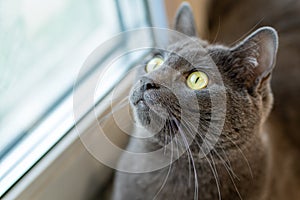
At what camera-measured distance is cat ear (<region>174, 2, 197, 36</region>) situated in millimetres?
1056

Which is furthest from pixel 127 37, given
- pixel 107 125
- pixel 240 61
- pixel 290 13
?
pixel 290 13

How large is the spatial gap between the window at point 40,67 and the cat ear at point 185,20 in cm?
15

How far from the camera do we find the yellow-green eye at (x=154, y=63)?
0.95m

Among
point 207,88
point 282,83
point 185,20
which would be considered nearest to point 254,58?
point 207,88

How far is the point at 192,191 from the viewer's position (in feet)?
3.18

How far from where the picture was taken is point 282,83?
1.32m

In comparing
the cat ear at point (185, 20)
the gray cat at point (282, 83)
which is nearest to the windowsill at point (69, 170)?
the cat ear at point (185, 20)

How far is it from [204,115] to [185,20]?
289 mm

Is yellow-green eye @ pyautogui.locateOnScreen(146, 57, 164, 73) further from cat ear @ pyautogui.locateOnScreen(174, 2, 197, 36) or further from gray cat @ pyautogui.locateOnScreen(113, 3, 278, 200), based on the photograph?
cat ear @ pyautogui.locateOnScreen(174, 2, 197, 36)

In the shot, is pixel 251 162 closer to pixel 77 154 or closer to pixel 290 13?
pixel 77 154

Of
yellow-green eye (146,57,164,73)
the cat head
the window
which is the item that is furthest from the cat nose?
the window

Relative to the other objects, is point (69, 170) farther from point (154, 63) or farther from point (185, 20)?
point (185, 20)

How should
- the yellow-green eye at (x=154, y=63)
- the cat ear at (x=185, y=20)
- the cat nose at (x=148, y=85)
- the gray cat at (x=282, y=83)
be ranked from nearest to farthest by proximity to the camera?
the cat nose at (x=148, y=85), the yellow-green eye at (x=154, y=63), the cat ear at (x=185, y=20), the gray cat at (x=282, y=83)

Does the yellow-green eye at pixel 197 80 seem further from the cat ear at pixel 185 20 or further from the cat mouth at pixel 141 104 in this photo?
the cat ear at pixel 185 20
